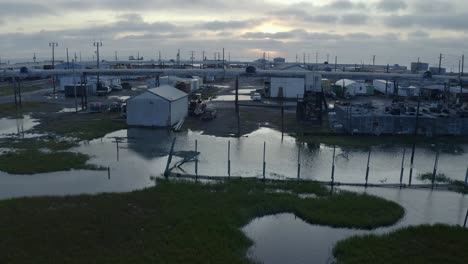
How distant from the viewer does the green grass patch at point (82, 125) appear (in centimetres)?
2536

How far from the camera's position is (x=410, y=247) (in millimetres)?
10891

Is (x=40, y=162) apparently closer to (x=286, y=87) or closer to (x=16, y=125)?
(x=16, y=125)

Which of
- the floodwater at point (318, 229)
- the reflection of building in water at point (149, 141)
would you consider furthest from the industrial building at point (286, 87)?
the floodwater at point (318, 229)

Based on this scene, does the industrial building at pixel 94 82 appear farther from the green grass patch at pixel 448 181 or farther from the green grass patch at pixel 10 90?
the green grass patch at pixel 448 181

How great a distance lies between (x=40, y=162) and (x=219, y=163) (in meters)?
8.28

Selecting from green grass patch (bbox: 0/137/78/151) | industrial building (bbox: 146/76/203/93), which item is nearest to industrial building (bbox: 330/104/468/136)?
green grass patch (bbox: 0/137/78/151)

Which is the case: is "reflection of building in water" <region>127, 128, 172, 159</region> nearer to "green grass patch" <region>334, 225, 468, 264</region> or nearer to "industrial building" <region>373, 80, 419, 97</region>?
"green grass patch" <region>334, 225, 468, 264</region>

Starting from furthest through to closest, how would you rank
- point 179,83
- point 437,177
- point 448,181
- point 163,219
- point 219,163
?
point 179,83
point 219,163
point 437,177
point 448,181
point 163,219

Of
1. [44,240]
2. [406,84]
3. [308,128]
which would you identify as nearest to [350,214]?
[44,240]

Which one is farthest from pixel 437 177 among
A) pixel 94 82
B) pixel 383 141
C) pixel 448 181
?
pixel 94 82

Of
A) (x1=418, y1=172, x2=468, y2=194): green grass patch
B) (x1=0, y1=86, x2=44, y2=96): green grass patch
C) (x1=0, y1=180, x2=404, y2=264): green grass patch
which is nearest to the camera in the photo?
(x1=0, y1=180, x2=404, y2=264): green grass patch

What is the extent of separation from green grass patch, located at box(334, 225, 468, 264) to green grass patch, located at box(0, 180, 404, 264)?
1.15 metres

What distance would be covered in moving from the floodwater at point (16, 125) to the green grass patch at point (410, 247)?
2198 cm

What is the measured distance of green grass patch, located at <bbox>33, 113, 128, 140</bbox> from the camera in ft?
83.2
